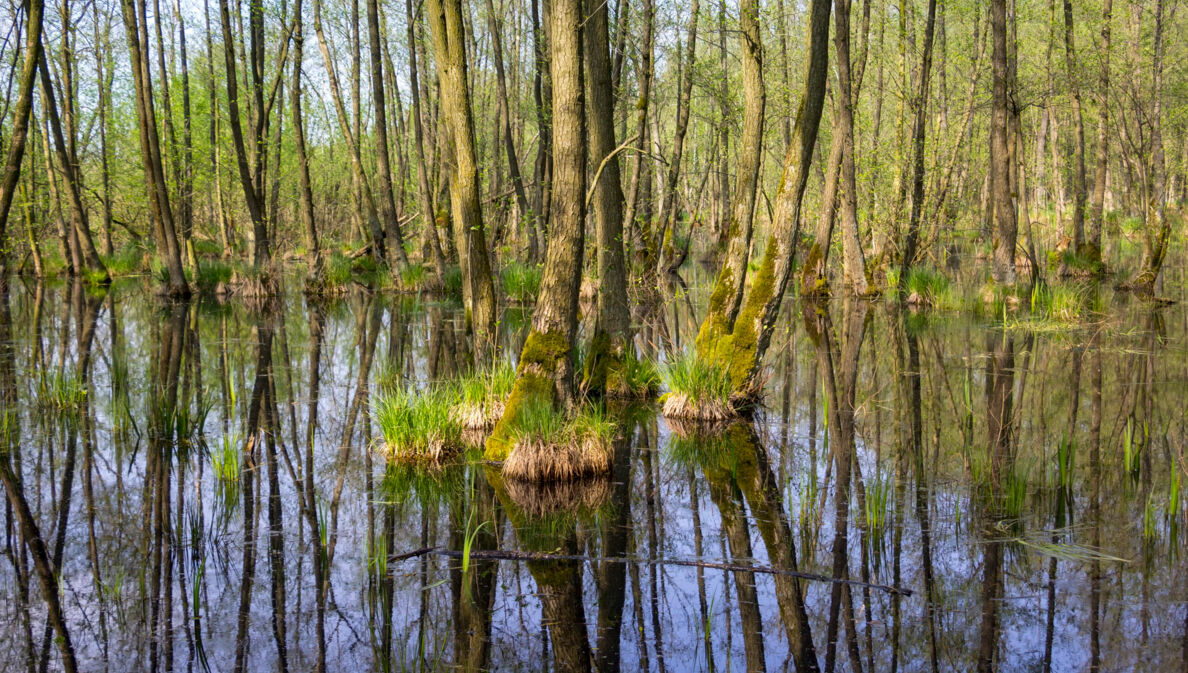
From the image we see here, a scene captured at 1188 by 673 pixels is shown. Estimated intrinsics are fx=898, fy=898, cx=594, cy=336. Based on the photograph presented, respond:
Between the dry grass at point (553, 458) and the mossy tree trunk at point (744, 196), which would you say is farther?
the mossy tree trunk at point (744, 196)

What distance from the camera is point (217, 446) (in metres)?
6.95

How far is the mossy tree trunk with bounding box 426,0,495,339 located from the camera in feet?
29.3

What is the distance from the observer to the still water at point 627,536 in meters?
3.81

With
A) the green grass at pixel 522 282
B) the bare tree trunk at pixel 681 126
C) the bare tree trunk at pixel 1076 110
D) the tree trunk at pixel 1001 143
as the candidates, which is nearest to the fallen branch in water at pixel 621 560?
the bare tree trunk at pixel 681 126

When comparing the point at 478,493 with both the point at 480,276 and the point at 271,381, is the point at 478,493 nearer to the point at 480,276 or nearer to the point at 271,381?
the point at 480,276

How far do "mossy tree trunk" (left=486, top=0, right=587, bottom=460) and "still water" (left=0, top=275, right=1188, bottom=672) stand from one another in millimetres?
664

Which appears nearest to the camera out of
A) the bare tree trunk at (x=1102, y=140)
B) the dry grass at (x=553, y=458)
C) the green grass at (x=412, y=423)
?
the dry grass at (x=553, y=458)

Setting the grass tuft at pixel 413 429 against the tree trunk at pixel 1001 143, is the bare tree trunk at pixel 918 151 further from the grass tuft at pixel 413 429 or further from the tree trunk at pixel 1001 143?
the grass tuft at pixel 413 429

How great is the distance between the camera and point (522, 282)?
691 inches

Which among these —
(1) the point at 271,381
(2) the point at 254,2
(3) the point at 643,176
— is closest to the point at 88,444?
(1) the point at 271,381

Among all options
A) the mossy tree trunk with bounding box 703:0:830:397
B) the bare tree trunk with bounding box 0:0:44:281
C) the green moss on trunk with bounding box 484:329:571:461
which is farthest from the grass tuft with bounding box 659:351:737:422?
the bare tree trunk with bounding box 0:0:44:281

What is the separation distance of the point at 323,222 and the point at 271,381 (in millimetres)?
34225

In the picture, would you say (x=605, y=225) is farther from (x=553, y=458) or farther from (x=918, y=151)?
(x=918, y=151)

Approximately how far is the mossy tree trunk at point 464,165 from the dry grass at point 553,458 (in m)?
2.81
